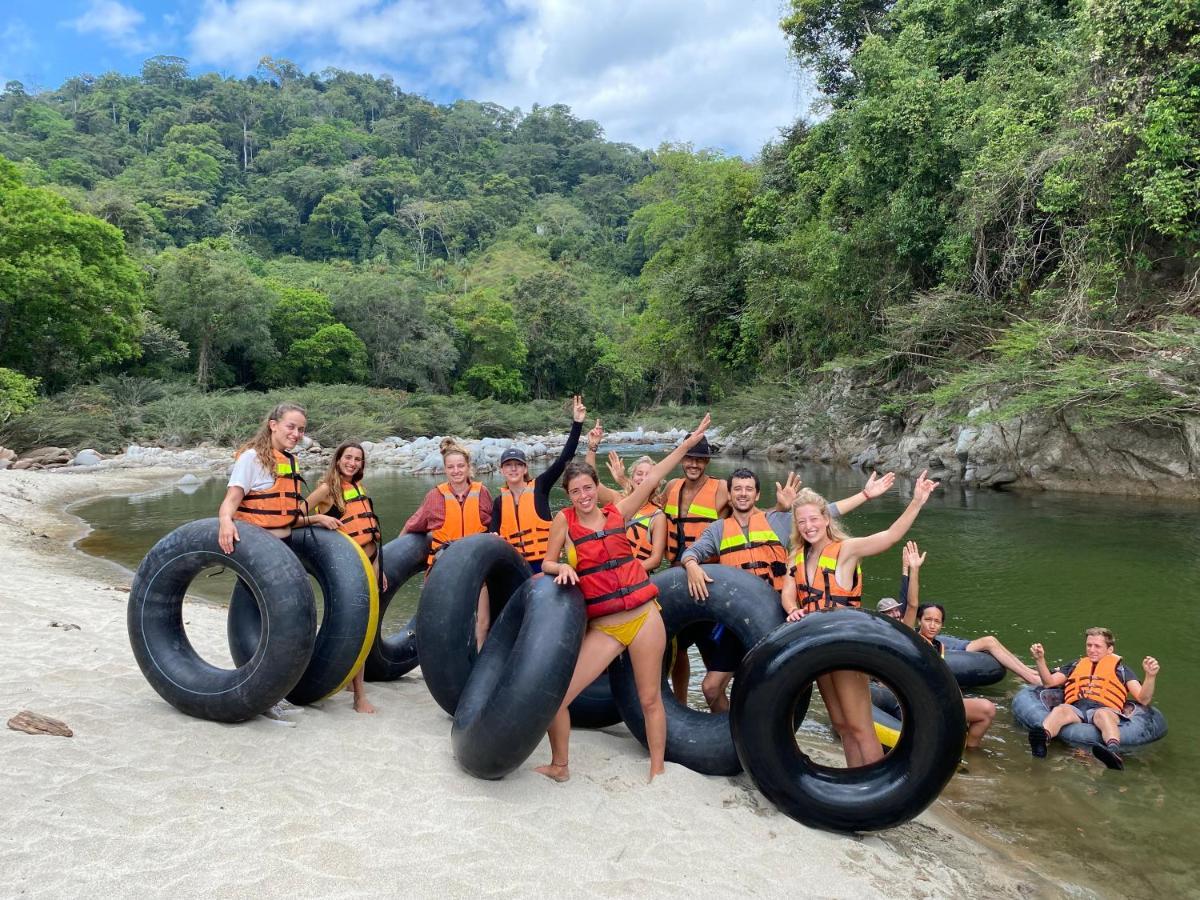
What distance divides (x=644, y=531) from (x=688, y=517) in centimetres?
45

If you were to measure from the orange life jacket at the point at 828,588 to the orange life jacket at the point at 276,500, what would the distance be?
2893mm

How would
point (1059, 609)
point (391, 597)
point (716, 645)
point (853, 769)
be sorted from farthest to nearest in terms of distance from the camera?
point (1059, 609) < point (391, 597) < point (716, 645) < point (853, 769)

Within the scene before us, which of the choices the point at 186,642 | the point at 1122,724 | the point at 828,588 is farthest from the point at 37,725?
the point at 1122,724

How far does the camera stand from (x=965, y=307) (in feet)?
57.6

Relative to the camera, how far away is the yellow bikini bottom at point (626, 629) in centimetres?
387

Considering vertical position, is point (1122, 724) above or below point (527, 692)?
below

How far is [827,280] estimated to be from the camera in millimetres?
21250

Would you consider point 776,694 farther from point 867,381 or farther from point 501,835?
point 867,381

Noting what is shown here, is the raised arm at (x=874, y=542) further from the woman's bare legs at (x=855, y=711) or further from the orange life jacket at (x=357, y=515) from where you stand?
the orange life jacket at (x=357, y=515)

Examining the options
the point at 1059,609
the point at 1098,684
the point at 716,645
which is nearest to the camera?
the point at 716,645

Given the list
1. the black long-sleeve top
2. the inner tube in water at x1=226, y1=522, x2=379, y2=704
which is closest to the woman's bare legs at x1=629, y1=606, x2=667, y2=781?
the black long-sleeve top

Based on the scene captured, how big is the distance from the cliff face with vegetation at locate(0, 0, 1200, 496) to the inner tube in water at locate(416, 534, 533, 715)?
1274 centimetres

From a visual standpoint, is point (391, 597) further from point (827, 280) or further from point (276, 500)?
point (827, 280)

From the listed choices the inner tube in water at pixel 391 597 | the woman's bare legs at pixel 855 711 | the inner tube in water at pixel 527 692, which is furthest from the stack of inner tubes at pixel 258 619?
the woman's bare legs at pixel 855 711
